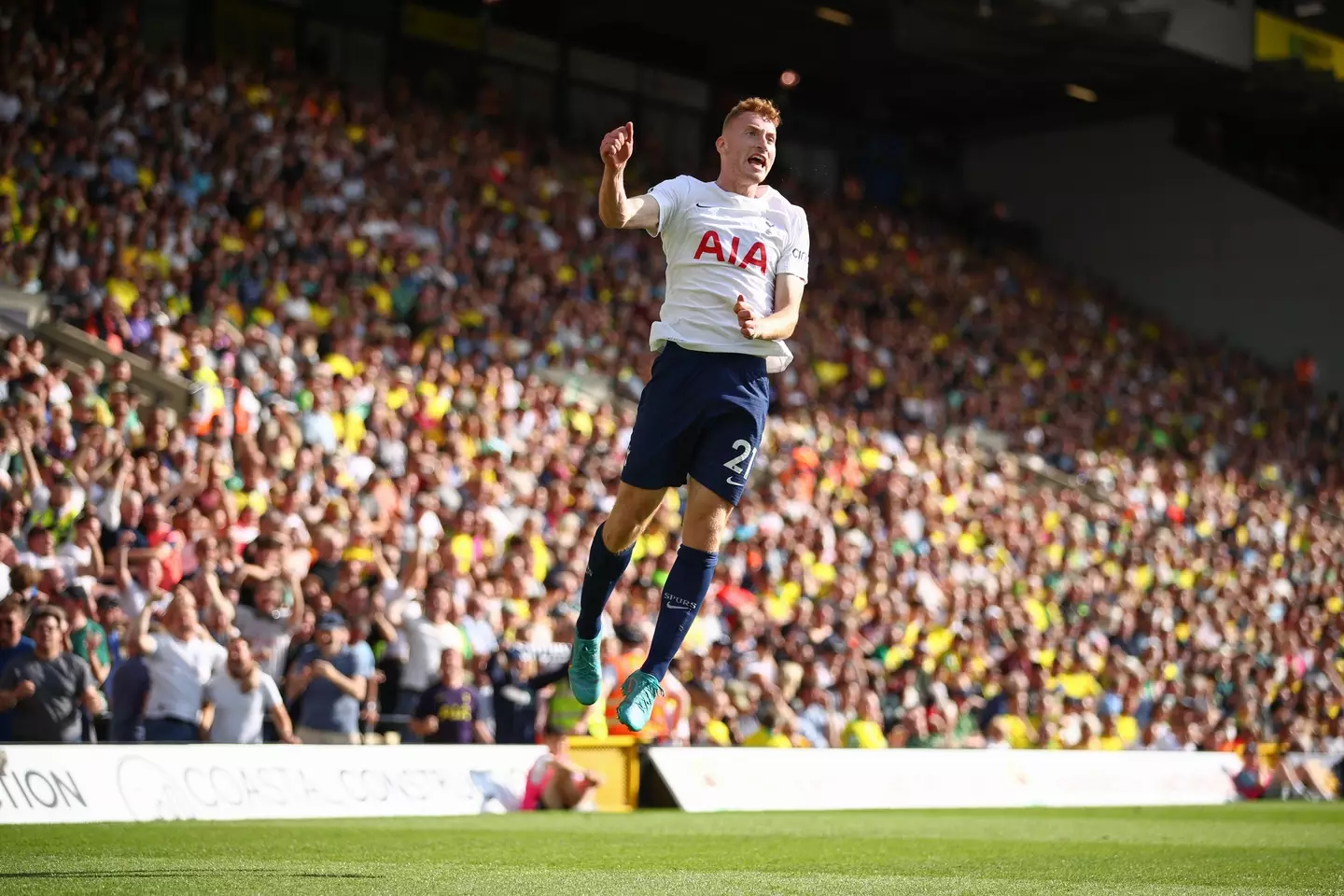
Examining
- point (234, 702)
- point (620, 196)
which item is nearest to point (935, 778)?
point (234, 702)

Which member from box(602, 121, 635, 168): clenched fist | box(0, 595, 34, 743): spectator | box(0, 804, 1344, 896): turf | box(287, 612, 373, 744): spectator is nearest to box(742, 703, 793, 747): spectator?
box(0, 804, 1344, 896): turf

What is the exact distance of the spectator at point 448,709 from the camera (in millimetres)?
12383

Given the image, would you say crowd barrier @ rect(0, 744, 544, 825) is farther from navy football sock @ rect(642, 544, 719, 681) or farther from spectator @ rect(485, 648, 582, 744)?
navy football sock @ rect(642, 544, 719, 681)

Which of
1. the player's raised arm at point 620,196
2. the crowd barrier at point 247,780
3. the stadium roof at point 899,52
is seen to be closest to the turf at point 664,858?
the crowd barrier at point 247,780

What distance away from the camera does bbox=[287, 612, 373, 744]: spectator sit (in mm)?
11680

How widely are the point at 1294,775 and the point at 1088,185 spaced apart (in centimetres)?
1934

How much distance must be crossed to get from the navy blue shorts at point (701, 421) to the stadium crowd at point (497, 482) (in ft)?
17.4

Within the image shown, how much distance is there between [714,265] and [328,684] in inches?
243

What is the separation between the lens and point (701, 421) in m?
6.64

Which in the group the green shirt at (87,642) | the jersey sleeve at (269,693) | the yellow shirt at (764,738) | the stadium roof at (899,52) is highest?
the stadium roof at (899,52)

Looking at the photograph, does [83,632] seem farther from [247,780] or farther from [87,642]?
[247,780]

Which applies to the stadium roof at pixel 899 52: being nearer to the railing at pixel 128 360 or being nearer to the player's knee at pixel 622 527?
the railing at pixel 128 360

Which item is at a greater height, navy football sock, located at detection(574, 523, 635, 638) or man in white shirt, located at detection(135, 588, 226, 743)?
navy football sock, located at detection(574, 523, 635, 638)

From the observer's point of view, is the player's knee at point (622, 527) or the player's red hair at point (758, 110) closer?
the player's red hair at point (758, 110)
